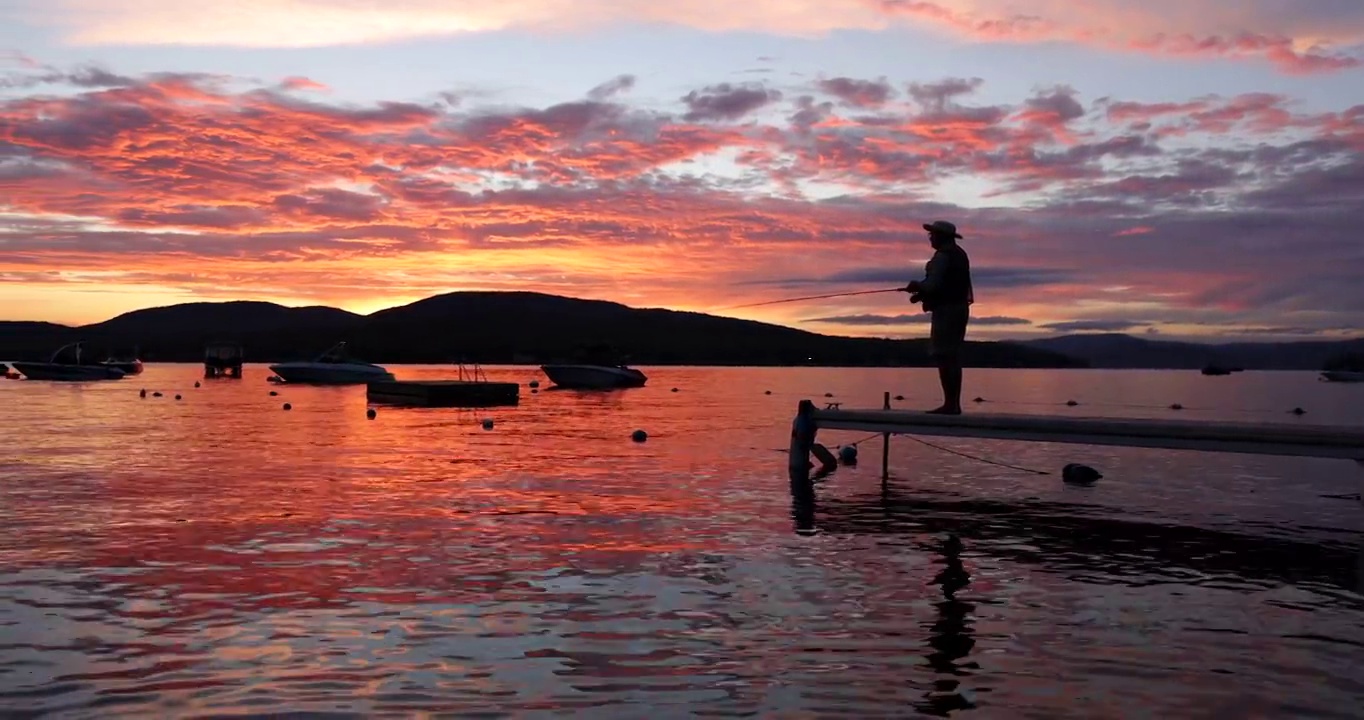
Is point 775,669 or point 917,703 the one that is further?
point 775,669

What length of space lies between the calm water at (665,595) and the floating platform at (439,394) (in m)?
37.5

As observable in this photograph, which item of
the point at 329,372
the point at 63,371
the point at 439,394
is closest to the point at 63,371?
the point at 63,371

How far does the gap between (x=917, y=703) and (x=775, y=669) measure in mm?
1325

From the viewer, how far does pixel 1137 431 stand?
1928cm

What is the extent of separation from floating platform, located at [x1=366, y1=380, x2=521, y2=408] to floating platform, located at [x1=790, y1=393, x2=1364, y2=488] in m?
43.4

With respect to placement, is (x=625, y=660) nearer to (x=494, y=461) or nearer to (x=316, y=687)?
(x=316, y=687)

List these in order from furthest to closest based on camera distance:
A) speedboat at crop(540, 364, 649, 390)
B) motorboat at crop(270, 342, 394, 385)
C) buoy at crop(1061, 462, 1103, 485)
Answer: motorboat at crop(270, 342, 394, 385) < speedboat at crop(540, 364, 649, 390) < buoy at crop(1061, 462, 1103, 485)

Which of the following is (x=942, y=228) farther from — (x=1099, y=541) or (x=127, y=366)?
(x=127, y=366)

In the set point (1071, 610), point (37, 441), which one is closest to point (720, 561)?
point (1071, 610)

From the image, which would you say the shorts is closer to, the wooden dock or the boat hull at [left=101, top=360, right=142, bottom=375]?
the wooden dock

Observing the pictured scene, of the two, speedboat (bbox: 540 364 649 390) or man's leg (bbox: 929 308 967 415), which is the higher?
man's leg (bbox: 929 308 967 415)

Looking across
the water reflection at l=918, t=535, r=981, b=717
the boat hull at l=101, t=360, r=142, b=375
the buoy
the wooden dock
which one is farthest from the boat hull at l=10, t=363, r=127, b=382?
the water reflection at l=918, t=535, r=981, b=717

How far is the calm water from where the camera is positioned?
28.3ft

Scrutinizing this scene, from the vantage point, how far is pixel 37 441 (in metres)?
35.8
